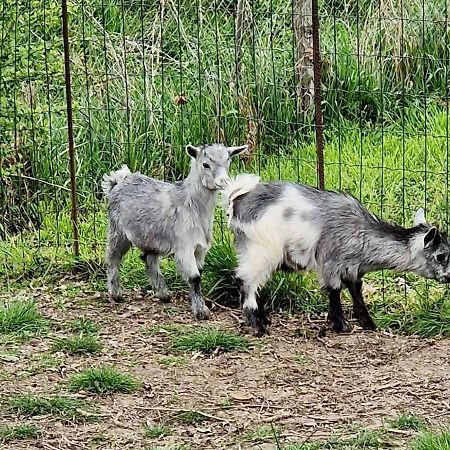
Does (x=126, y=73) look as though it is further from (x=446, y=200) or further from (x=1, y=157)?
(x=446, y=200)

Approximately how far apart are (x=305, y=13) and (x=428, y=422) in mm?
5114

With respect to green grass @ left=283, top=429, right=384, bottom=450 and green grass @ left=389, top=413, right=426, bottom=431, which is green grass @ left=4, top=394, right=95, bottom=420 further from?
green grass @ left=389, top=413, right=426, bottom=431

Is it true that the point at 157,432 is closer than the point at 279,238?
Yes

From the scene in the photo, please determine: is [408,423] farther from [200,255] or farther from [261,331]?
[200,255]

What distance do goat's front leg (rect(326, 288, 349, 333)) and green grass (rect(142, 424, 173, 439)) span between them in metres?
1.73

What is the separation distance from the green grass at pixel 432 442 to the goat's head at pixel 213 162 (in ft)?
8.83

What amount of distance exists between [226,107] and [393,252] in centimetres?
299

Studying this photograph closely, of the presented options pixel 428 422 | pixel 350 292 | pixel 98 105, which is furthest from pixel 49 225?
pixel 428 422

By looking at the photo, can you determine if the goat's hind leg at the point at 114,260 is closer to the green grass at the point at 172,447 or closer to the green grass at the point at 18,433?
the green grass at the point at 18,433

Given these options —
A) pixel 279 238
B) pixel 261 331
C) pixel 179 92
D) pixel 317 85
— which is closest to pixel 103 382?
pixel 261 331

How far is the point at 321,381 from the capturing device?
6059 millimetres

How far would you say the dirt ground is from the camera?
17.6 feet

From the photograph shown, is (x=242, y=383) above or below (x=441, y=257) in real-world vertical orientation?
below

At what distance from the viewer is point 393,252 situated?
6750 millimetres
